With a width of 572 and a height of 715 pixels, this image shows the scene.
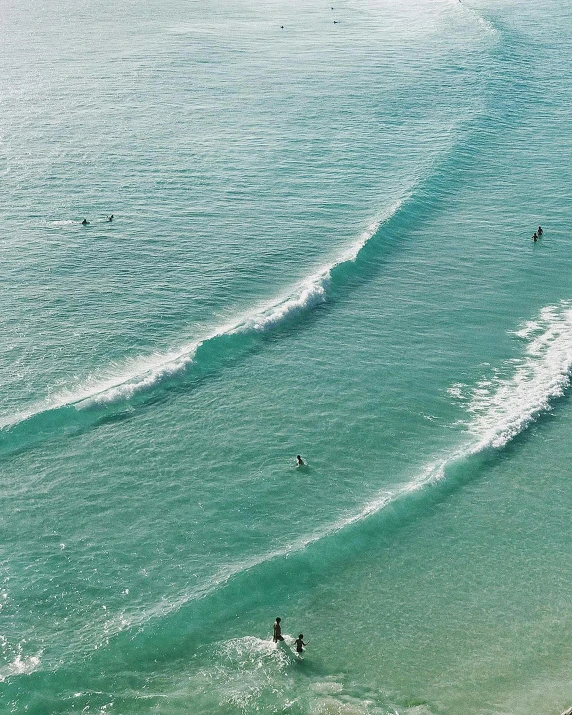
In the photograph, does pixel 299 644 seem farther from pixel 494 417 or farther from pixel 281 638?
pixel 494 417

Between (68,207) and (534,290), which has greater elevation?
(68,207)

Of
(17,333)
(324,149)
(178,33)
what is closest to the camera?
(17,333)

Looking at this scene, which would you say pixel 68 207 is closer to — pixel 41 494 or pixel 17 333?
pixel 17 333

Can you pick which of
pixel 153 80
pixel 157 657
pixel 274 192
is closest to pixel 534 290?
pixel 274 192

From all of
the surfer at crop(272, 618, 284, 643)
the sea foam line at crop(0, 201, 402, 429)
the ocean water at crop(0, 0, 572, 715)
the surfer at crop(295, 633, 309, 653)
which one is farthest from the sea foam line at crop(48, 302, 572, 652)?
the sea foam line at crop(0, 201, 402, 429)

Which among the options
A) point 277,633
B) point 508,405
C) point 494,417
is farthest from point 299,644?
point 508,405
